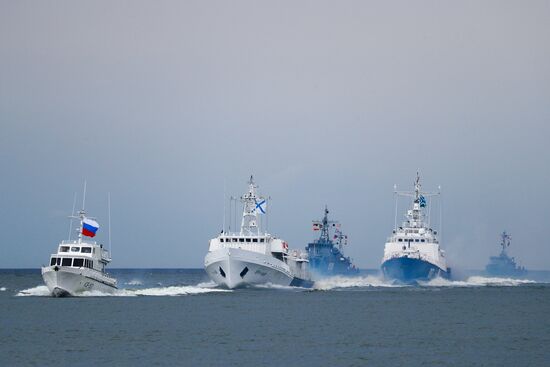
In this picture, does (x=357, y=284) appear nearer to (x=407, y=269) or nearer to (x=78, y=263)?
(x=407, y=269)

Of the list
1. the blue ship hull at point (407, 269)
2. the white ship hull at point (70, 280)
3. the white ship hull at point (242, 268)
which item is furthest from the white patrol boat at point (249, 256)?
the blue ship hull at point (407, 269)

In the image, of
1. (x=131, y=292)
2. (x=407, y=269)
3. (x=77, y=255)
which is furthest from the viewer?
(x=407, y=269)

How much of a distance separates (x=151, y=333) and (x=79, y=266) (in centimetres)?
2289

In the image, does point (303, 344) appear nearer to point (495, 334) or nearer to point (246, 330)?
point (246, 330)

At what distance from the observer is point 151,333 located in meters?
71.2

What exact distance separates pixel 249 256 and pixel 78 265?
2660 cm

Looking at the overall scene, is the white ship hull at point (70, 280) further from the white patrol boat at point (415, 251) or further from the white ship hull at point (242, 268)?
the white patrol boat at point (415, 251)

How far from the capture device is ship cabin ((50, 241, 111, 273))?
9119 cm

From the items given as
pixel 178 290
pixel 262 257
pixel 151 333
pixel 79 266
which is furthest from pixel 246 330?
pixel 178 290

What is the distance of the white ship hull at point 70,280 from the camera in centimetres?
9219

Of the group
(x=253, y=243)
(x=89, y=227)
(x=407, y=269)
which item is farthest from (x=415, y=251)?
(x=89, y=227)

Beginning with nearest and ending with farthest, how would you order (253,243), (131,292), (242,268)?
1. (131,292)
2. (242,268)
3. (253,243)

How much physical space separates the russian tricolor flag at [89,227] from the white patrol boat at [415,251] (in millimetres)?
70348

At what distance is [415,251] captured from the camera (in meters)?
157
